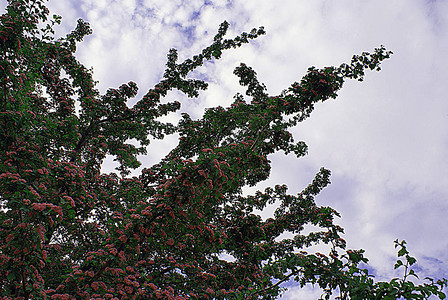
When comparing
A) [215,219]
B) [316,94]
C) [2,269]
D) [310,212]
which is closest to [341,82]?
[316,94]

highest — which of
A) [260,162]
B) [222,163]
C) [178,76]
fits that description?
[178,76]

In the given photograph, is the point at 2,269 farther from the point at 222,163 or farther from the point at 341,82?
the point at 341,82

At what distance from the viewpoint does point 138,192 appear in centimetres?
539

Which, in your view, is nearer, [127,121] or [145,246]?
[145,246]

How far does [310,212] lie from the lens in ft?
26.8

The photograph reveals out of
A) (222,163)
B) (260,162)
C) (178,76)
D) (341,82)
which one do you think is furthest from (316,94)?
(178,76)

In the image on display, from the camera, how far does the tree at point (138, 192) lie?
301 cm

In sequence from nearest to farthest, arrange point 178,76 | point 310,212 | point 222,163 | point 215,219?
1. point 222,163
2. point 215,219
3. point 178,76
4. point 310,212

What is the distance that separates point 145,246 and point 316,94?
4.09 m

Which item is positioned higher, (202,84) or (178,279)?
(202,84)

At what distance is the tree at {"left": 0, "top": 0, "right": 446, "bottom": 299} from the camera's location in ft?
9.88

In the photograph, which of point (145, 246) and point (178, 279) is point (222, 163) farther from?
point (178, 279)

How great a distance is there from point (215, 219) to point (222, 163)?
363 centimetres

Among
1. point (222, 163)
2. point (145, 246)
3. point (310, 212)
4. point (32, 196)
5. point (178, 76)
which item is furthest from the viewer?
point (310, 212)
